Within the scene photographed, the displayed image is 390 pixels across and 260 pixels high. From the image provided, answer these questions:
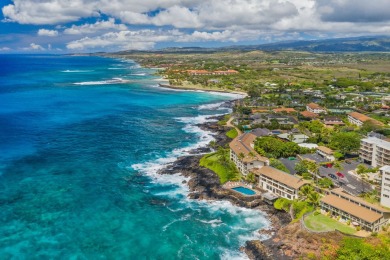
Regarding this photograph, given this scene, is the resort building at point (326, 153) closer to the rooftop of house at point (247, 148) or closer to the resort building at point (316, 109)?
the rooftop of house at point (247, 148)

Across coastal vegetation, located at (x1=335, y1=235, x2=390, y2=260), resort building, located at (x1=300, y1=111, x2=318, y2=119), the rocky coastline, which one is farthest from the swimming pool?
resort building, located at (x1=300, y1=111, x2=318, y2=119)

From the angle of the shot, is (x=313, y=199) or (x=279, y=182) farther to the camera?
(x=279, y=182)

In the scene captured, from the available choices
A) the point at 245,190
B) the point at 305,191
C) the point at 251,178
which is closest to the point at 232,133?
the point at 251,178

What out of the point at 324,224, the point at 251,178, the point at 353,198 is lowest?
the point at 324,224

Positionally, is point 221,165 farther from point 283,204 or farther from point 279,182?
point 283,204

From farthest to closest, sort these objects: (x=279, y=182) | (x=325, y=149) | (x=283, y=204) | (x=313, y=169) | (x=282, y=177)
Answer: (x=325, y=149) < (x=313, y=169) < (x=282, y=177) < (x=279, y=182) < (x=283, y=204)

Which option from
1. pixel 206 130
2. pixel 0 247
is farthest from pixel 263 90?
pixel 0 247
